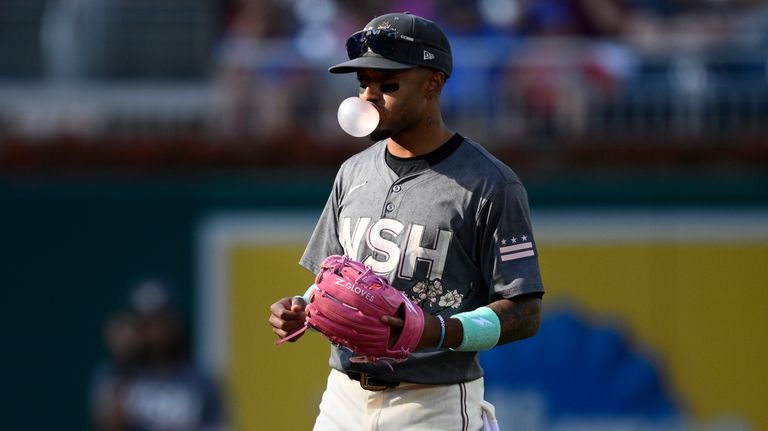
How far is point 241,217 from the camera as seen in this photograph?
30.4 ft

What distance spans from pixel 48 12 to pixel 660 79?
5.05 meters

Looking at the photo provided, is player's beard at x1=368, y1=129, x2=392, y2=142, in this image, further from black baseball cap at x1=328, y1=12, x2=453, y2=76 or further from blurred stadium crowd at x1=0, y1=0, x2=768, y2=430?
blurred stadium crowd at x1=0, y1=0, x2=768, y2=430

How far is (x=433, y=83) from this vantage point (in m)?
4.39

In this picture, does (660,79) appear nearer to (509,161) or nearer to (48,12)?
(509,161)

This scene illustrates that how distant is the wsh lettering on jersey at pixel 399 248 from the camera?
4.27 m

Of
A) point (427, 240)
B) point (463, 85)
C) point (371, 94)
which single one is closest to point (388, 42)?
point (371, 94)

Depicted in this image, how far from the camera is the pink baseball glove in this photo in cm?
399

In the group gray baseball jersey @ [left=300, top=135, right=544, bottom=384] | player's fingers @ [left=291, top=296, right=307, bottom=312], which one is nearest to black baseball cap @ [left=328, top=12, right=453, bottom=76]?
gray baseball jersey @ [left=300, top=135, right=544, bottom=384]

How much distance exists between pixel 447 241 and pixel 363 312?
1.39 feet

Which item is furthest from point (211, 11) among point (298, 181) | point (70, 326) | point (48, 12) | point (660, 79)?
point (660, 79)

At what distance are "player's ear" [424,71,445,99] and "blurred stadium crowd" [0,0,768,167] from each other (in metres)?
4.84

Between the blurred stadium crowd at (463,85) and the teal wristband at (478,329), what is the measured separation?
5146 mm

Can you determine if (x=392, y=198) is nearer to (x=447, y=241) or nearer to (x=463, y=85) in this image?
(x=447, y=241)

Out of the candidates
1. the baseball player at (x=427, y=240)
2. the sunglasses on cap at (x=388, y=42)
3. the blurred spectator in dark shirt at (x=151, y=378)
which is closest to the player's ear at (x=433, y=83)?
the baseball player at (x=427, y=240)
